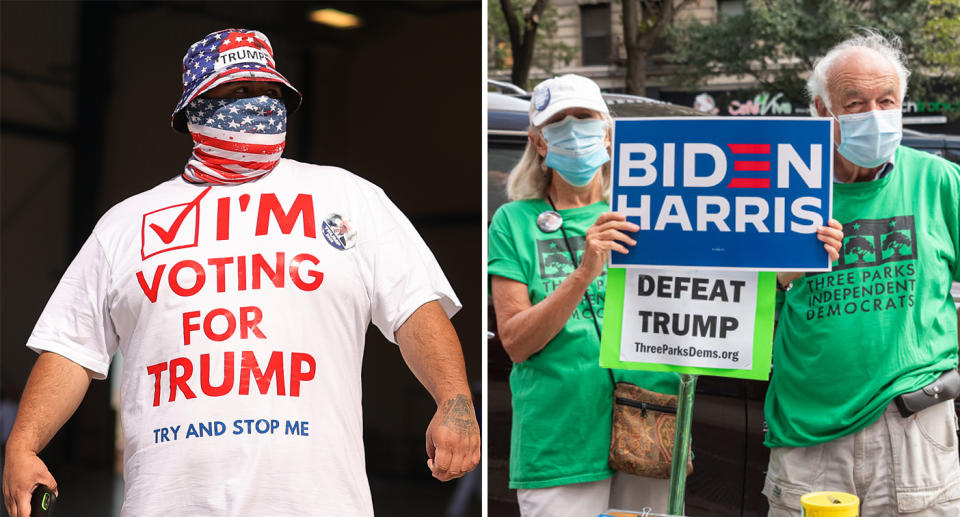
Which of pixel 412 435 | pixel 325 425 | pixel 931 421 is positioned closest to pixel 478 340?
pixel 412 435

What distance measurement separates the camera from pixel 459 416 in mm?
2627

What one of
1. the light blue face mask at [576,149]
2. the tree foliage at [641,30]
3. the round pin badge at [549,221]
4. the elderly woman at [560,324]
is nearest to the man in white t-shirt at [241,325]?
the elderly woman at [560,324]

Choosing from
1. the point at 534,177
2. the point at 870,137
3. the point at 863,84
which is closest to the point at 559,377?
the point at 534,177

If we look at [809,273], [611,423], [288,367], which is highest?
[809,273]

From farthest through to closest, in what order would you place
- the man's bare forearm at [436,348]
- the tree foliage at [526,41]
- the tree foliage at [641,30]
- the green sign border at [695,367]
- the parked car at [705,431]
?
the tree foliage at [526,41] → the tree foliage at [641,30] → the parked car at [705,431] → the man's bare forearm at [436,348] → the green sign border at [695,367]

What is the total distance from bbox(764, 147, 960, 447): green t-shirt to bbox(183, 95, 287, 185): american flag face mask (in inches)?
59.1

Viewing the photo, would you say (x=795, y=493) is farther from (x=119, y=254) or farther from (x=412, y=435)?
(x=119, y=254)

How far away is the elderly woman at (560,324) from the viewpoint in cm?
278

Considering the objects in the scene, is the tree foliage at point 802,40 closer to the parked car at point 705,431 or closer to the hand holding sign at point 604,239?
the parked car at point 705,431

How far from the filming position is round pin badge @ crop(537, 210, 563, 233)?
2.84 metres

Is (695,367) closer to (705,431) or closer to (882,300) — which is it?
(882,300)

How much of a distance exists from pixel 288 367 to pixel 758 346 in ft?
→ 3.89

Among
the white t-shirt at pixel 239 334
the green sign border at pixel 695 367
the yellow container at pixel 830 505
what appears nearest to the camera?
the yellow container at pixel 830 505

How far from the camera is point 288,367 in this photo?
249 centimetres
